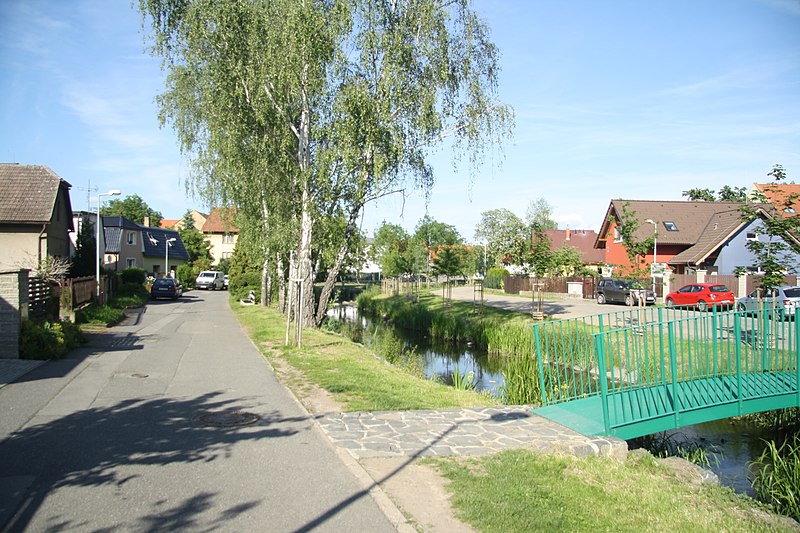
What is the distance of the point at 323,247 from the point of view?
18594 mm

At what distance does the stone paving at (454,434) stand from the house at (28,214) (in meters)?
23.7

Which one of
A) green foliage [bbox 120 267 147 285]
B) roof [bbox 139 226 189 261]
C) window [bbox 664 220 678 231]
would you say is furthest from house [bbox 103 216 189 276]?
window [bbox 664 220 678 231]

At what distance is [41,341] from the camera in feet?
42.4

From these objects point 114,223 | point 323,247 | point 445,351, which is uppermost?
point 114,223

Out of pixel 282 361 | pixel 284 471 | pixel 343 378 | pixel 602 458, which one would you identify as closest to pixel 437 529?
pixel 284 471

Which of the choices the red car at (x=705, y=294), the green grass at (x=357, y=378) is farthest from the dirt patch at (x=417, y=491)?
the red car at (x=705, y=294)

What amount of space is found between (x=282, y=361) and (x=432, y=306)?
23192mm

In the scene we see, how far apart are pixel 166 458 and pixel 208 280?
53.6 m

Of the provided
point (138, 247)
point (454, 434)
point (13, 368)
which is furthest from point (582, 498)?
point (138, 247)

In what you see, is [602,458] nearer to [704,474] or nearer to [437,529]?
[704,474]

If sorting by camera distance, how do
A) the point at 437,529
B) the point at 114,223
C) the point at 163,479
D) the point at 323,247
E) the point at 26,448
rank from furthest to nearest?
the point at 114,223, the point at 323,247, the point at 26,448, the point at 163,479, the point at 437,529

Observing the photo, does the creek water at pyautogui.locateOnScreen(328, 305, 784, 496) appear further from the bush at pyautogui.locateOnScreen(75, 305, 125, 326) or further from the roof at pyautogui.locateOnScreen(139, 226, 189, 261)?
the roof at pyautogui.locateOnScreen(139, 226, 189, 261)

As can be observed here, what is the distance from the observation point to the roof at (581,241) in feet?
249

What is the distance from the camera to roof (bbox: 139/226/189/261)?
2441 inches
